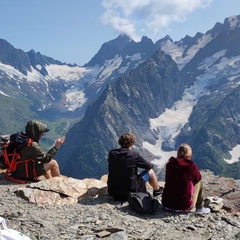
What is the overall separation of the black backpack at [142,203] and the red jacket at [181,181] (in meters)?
0.56

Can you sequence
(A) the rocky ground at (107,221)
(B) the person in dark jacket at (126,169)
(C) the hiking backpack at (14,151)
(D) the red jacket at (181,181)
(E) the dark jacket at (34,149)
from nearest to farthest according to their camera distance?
1. (A) the rocky ground at (107,221)
2. (D) the red jacket at (181,181)
3. (B) the person in dark jacket at (126,169)
4. (E) the dark jacket at (34,149)
5. (C) the hiking backpack at (14,151)

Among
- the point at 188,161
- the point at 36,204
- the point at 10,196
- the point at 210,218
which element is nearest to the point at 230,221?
the point at 210,218

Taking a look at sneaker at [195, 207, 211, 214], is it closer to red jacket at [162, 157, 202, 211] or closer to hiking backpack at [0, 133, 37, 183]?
red jacket at [162, 157, 202, 211]

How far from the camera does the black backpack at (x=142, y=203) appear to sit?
12.6 m

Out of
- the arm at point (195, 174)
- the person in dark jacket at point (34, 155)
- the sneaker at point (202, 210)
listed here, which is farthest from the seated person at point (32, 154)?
the sneaker at point (202, 210)

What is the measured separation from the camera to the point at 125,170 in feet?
44.7

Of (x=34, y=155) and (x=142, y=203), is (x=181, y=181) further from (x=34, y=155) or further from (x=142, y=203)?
(x=34, y=155)

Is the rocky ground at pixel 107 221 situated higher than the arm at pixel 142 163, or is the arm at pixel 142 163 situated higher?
the arm at pixel 142 163

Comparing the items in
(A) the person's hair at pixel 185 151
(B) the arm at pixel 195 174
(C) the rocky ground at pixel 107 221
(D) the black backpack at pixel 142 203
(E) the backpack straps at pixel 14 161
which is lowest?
(C) the rocky ground at pixel 107 221

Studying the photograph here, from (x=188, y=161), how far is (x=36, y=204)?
19.5 ft

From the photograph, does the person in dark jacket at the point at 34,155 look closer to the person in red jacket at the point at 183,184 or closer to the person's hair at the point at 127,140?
the person's hair at the point at 127,140

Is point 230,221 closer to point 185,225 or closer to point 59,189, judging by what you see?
point 185,225

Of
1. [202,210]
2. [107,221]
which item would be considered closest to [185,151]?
[202,210]

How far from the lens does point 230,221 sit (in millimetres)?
12000
